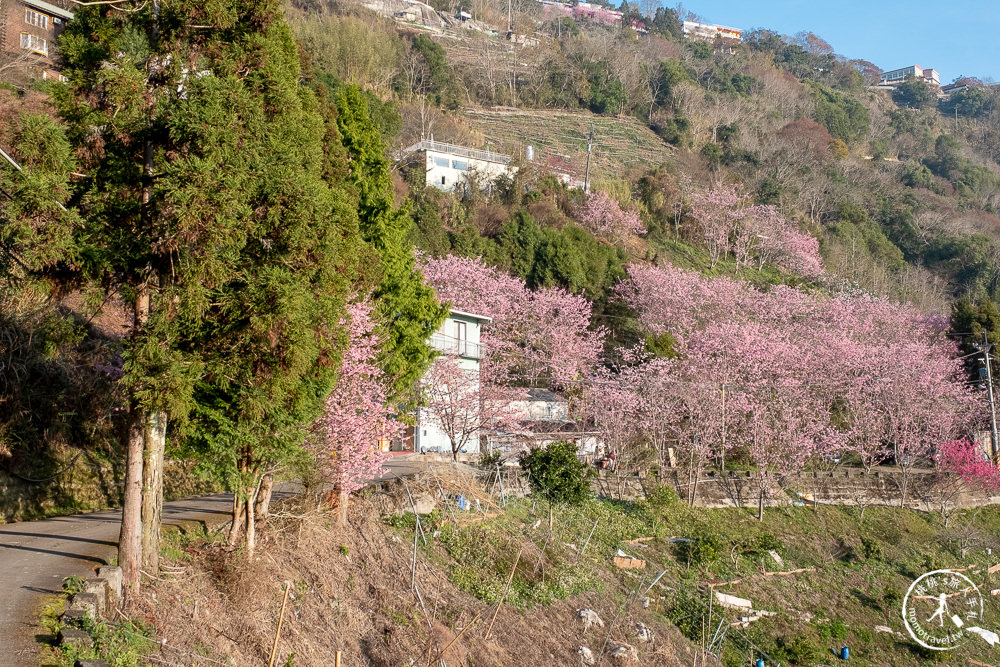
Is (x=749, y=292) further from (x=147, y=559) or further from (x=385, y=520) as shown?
(x=147, y=559)

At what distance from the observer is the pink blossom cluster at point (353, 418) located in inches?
586

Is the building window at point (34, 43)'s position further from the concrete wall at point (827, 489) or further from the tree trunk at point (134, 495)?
the tree trunk at point (134, 495)

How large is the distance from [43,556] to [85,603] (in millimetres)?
3249

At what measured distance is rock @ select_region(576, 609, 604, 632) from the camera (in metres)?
16.9

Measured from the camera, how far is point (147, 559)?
430 inches

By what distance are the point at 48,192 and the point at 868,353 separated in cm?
3635

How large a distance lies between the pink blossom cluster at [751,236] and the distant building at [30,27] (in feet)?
146

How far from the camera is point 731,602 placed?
21.1 metres

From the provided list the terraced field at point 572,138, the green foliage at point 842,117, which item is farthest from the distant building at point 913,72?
the terraced field at point 572,138

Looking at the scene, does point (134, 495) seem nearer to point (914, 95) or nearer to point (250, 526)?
point (250, 526)

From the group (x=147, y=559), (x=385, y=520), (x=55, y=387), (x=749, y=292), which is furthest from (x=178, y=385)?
(x=749, y=292)

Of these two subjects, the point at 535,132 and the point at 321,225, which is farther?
the point at 535,132

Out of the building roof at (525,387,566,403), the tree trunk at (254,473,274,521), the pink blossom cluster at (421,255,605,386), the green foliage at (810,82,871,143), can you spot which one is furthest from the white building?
the green foliage at (810,82,871,143)

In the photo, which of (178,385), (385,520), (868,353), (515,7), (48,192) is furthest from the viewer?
(515,7)
